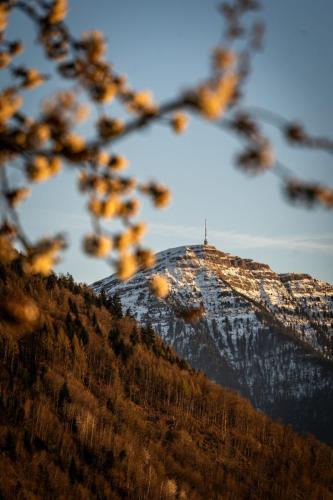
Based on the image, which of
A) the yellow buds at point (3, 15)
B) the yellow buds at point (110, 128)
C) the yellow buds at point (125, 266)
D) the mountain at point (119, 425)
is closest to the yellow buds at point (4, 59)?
the yellow buds at point (3, 15)

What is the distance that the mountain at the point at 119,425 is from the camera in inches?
1900

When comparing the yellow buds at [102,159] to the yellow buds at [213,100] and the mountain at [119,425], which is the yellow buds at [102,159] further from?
the mountain at [119,425]

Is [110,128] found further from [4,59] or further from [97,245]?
[4,59]

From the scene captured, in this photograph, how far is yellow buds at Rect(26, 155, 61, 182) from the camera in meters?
4.36

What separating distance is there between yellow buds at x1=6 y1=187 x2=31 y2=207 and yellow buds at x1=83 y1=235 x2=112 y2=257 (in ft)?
2.04

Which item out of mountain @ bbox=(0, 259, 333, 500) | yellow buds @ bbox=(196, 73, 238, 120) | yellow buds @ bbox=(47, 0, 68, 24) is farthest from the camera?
mountain @ bbox=(0, 259, 333, 500)

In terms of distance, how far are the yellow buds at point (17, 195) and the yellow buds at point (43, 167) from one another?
0.20 meters

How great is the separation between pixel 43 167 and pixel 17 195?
1.31ft

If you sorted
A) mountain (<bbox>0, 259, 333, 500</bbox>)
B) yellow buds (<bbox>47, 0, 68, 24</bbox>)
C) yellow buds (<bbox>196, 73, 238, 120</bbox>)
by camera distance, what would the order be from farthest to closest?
mountain (<bbox>0, 259, 333, 500</bbox>) < yellow buds (<bbox>47, 0, 68, 24</bbox>) < yellow buds (<bbox>196, 73, 238, 120</bbox>)

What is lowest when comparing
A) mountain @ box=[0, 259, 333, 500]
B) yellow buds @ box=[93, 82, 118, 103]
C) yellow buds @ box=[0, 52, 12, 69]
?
mountain @ box=[0, 259, 333, 500]

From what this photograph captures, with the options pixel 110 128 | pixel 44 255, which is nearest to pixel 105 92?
pixel 110 128

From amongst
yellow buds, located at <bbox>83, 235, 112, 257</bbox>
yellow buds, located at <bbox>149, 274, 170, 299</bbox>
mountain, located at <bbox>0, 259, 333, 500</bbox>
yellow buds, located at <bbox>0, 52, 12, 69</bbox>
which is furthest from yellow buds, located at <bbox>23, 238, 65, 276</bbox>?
mountain, located at <bbox>0, 259, 333, 500</bbox>

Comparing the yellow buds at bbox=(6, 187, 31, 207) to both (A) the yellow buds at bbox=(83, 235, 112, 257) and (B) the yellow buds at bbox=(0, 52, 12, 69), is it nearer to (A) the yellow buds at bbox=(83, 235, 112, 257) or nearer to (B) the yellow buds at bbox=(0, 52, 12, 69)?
(A) the yellow buds at bbox=(83, 235, 112, 257)

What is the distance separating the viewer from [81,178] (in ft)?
14.7
